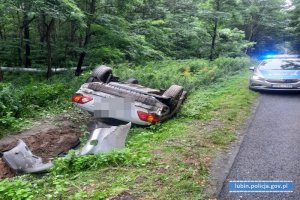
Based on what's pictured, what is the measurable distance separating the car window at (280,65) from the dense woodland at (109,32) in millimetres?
4856

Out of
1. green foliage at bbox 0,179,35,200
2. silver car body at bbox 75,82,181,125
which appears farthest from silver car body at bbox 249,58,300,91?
green foliage at bbox 0,179,35,200

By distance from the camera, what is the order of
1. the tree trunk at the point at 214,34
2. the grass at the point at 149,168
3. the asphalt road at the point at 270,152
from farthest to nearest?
1. the tree trunk at the point at 214,34
2. the asphalt road at the point at 270,152
3. the grass at the point at 149,168

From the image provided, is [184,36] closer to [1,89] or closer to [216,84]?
[216,84]

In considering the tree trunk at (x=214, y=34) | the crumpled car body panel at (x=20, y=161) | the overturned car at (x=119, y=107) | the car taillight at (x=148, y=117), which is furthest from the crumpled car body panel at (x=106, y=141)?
the tree trunk at (x=214, y=34)

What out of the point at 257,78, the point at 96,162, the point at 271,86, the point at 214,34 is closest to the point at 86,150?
the point at 96,162

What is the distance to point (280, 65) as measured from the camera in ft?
39.9

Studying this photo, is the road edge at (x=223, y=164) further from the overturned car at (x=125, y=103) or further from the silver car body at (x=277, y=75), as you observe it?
the silver car body at (x=277, y=75)

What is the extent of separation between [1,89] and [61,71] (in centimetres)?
448

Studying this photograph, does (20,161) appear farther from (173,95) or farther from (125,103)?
(173,95)

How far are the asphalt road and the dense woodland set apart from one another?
641 cm

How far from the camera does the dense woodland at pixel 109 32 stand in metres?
12.0

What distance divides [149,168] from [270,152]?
234cm

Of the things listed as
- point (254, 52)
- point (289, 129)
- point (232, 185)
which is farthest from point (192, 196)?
point (254, 52)

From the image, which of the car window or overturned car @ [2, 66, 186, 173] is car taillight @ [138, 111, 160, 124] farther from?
the car window
